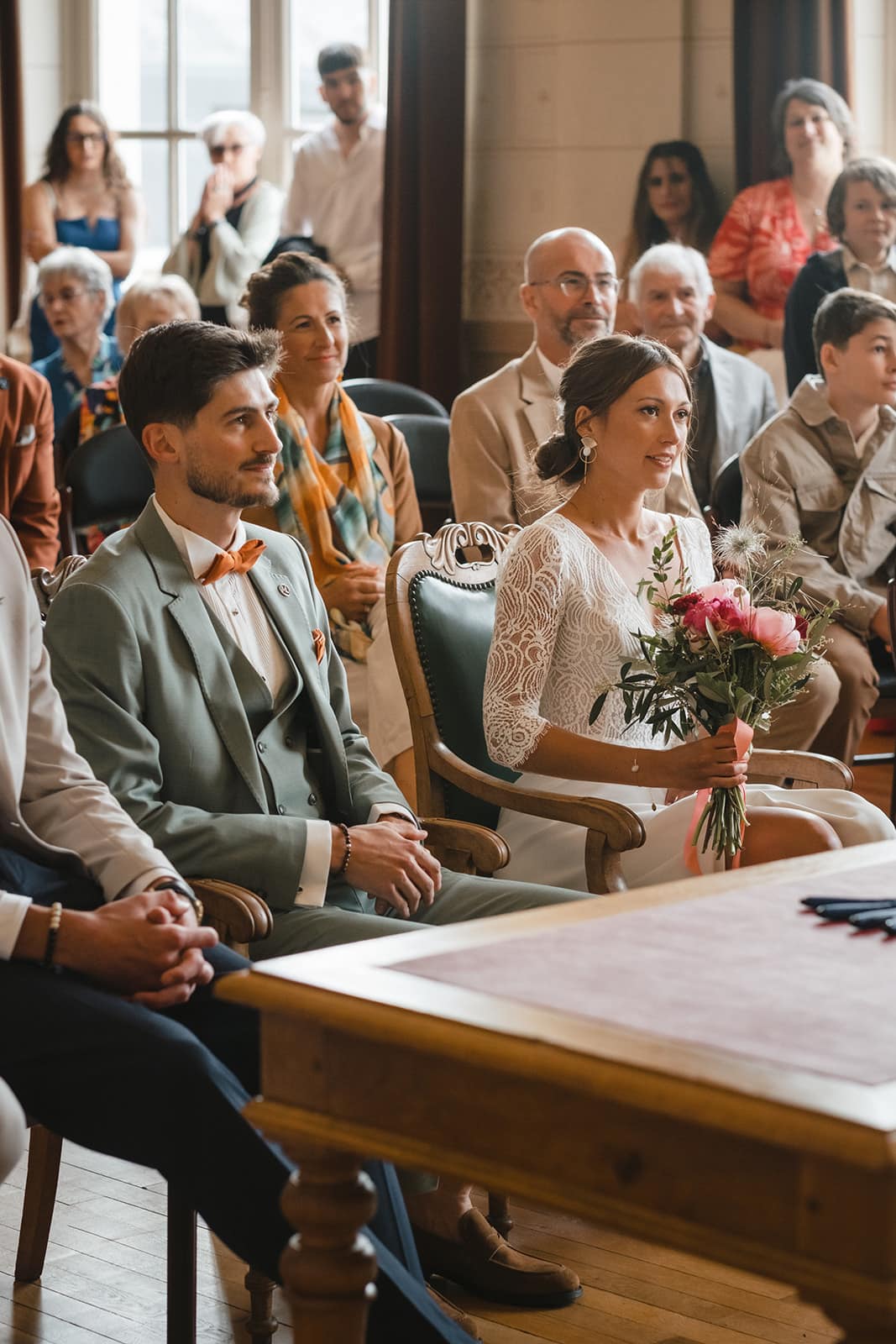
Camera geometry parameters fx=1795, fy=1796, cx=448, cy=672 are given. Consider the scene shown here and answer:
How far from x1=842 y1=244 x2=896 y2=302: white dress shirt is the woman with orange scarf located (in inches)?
94.6

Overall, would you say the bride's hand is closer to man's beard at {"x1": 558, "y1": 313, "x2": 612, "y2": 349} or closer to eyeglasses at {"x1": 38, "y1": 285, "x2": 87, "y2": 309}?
man's beard at {"x1": 558, "y1": 313, "x2": 612, "y2": 349}

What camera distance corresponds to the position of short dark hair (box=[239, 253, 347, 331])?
397 cm

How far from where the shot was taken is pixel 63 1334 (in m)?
2.17

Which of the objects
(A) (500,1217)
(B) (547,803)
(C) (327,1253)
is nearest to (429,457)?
(B) (547,803)

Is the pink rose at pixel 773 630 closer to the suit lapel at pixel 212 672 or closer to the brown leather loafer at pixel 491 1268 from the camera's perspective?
the suit lapel at pixel 212 672

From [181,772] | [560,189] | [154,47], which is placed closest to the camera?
[181,772]

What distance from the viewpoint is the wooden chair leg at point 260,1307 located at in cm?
211

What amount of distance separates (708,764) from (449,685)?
515mm

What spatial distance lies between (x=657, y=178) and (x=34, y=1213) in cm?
524

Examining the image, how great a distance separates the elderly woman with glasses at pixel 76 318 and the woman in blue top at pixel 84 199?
1.26m

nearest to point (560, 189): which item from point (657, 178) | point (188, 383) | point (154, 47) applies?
point (657, 178)

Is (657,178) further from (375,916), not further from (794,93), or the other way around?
(375,916)

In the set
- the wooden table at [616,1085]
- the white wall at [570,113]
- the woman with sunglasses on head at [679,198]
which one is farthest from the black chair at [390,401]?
the wooden table at [616,1085]

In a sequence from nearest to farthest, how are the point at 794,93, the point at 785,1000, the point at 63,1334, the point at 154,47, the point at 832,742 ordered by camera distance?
the point at 785,1000, the point at 63,1334, the point at 832,742, the point at 794,93, the point at 154,47
